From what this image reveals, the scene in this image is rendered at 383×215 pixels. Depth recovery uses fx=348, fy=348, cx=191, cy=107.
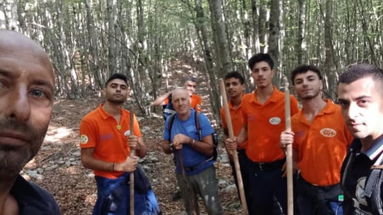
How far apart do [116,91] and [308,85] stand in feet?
7.95

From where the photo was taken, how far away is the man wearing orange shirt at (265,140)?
4574 millimetres

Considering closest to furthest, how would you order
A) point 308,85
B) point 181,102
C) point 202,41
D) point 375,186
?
point 375,186 < point 308,85 < point 181,102 < point 202,41

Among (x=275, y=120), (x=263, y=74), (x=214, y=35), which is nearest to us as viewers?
(x=275, y=120)

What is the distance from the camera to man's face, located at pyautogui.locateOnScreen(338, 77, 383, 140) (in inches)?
87.7

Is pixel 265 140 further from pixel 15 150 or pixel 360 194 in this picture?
pixel 15 150

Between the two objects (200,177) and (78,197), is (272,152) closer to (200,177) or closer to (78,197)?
(200,177)

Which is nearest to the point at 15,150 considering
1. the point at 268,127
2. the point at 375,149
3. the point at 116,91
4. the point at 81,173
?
the point at 375,149

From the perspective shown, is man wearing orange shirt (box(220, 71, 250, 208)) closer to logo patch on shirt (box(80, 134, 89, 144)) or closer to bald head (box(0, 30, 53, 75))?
logo patch on shirt (box(80, 134, 89, 144))

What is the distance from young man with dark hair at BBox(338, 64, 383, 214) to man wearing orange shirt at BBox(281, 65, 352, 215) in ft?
3.80

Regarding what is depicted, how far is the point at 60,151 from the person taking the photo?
34.5ft

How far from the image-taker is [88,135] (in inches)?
165

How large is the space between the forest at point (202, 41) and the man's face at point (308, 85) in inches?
110

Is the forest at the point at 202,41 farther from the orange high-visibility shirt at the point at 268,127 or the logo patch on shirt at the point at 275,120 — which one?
the logo patch on shirt at the point at 275,120

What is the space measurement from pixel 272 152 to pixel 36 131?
400 cm
